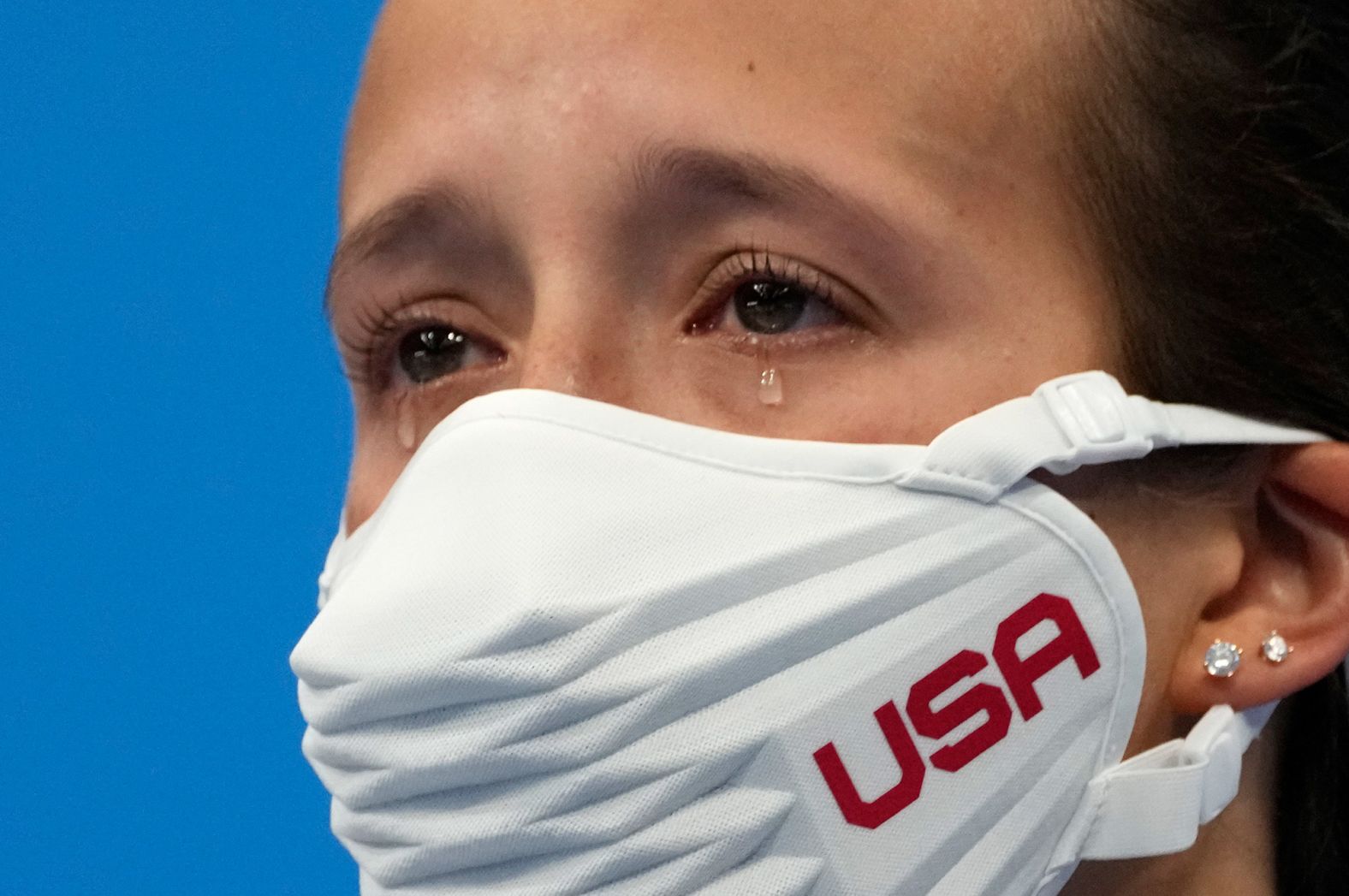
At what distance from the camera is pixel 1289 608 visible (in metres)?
1.14

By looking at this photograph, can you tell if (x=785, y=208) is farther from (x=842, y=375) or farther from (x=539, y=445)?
(x=539, y=445)

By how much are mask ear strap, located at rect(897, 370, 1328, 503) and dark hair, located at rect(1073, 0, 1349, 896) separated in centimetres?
5

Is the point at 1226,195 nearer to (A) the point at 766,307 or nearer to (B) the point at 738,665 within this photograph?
(A) the point at 766,307

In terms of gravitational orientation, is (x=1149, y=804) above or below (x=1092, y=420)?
below

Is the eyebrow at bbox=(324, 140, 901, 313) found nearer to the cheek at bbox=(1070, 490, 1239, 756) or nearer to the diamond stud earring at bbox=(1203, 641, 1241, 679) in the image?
the cheek at bbox=(1070, 490, 1239, 756)

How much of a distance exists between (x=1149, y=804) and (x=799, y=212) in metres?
0.46

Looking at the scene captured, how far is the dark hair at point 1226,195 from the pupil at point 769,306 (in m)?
0.21

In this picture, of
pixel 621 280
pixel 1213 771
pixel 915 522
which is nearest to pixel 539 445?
pixel 621 280

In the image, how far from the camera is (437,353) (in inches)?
51.3

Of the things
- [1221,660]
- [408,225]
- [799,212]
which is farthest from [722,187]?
[1221,660]

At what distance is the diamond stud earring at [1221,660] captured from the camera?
111cm

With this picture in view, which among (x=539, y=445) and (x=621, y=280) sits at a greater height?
(x=621, y=280)

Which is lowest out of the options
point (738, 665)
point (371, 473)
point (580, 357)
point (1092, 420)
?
point (738, 665)

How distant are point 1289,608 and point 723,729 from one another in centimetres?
45
